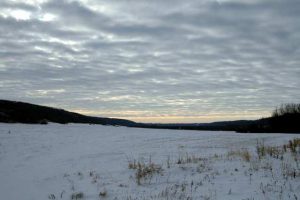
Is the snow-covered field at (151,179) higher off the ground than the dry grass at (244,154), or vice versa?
the dry grass at (244,154)

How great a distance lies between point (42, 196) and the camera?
33.8ft

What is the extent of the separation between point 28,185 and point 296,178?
8319mm

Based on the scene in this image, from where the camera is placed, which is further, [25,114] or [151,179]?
[25,114]

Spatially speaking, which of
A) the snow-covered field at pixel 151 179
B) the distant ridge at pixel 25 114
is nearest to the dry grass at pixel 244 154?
the snow-covered field at pixel 151 179

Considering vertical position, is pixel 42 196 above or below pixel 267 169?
below

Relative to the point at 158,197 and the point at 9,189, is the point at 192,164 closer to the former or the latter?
the point at 158,197

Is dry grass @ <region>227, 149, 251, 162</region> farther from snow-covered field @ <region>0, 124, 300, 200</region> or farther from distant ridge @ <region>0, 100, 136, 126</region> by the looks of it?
distant ridge @ <region>0, 100, 136, 126</region>

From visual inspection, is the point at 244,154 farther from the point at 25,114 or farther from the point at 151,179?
the point at 25,114

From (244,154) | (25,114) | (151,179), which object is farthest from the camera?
(25,114)

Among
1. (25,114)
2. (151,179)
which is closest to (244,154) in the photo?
(151,179)

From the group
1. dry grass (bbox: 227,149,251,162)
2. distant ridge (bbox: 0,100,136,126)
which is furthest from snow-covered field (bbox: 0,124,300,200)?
distant ridge (bbox: 0,100,136,126)

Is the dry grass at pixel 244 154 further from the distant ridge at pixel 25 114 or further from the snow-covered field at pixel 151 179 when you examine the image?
the distant ridge at pixel 25 114

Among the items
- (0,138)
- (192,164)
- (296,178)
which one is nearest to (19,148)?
(0,138)

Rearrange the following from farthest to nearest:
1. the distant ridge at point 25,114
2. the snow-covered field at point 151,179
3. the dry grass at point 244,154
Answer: the distant ridge at point 25,114 → the dry grass at point 244,154 → the snow-covered field at point 151,179
